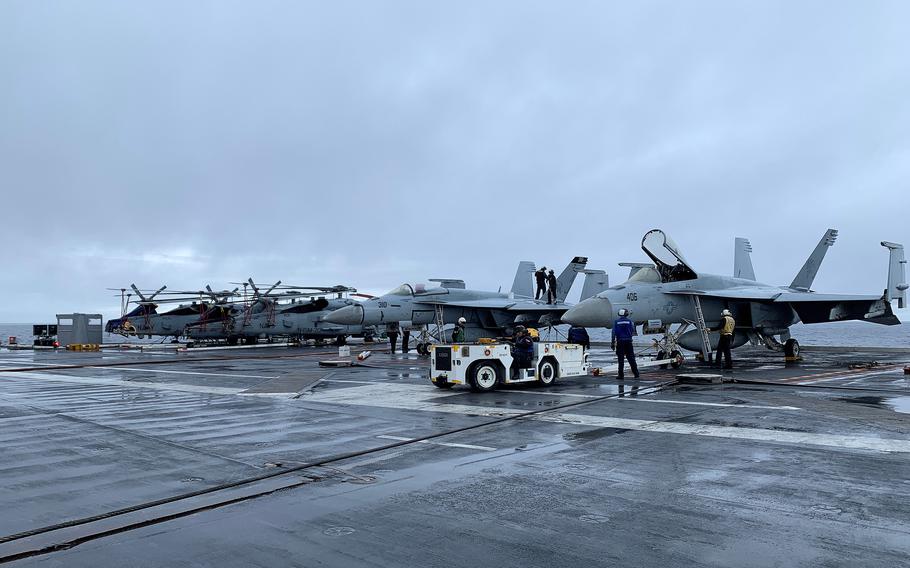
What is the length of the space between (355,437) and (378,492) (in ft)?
8.80

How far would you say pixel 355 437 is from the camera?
7.89 meters

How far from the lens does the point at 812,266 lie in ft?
81.4

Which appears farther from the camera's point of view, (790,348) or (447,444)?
(790,348)

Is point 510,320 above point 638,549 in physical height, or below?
above

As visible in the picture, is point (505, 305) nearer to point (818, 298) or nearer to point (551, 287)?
point (551, 287)

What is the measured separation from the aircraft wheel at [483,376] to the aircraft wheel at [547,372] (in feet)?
4.10

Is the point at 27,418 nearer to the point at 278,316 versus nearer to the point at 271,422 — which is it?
the point at 271,422

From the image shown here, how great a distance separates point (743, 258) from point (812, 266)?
104 inches

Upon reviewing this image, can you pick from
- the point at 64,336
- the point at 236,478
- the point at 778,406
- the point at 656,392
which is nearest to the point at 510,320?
the point at 656,392

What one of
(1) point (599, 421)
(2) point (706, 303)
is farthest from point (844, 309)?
(1) point (599, 421)

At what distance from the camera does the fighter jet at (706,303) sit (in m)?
18.1

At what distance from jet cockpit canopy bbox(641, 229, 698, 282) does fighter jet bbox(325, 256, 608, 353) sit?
8788mm

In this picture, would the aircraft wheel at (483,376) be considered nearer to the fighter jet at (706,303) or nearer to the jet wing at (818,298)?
the fighter jet at (706,303)

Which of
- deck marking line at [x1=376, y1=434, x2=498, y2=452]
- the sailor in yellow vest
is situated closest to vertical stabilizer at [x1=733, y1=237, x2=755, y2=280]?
the sailor in yellow vest
